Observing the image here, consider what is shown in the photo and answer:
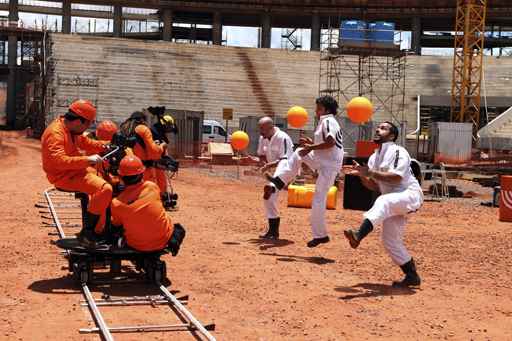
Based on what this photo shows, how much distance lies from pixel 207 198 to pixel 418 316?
10864 millimetres

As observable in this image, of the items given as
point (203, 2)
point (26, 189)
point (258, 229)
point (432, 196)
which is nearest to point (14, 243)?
point (258, 229)

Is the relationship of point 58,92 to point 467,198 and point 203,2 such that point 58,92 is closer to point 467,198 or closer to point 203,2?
point 203,2

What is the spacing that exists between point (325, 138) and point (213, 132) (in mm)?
27473

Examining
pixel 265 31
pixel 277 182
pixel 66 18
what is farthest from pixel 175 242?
pixel 66 18

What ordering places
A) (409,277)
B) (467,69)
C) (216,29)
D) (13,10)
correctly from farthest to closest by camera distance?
(216,29) → (13,10) → (467,69) → (409,277)

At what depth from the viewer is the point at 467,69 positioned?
156 feet

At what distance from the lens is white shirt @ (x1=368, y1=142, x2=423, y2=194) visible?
702 cm

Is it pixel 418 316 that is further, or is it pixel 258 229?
pixel 258 229

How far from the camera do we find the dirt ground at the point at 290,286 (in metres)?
5.60

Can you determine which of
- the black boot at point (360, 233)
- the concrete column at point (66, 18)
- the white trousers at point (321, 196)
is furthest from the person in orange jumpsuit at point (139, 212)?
the concrete column at point (66, 18)

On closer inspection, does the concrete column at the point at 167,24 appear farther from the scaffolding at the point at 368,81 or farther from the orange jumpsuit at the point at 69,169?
the orange jumpsuit at the point at 69,169

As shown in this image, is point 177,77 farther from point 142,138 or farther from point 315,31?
point 142,138

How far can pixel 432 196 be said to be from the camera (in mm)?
20281

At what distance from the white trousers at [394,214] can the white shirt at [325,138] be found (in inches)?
71.8
